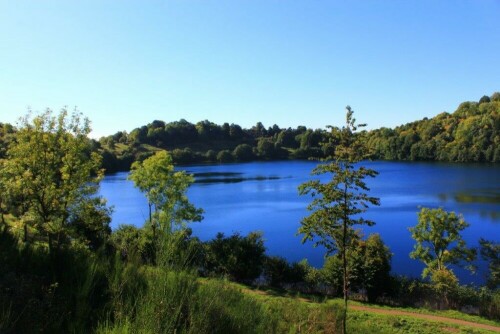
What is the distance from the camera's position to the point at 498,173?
9644cm

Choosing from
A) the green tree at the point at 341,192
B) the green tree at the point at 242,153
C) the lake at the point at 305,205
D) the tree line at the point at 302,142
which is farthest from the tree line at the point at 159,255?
the green tree at the point at 242,153

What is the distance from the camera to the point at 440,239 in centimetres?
2844

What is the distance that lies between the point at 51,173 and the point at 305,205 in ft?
156

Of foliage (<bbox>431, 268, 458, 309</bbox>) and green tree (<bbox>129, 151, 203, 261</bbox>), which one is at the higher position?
green tree (<bbox>129, 151, 203, 261</bbox>)

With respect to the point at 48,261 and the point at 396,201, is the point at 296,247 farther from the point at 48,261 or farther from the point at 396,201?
the point at 48,261

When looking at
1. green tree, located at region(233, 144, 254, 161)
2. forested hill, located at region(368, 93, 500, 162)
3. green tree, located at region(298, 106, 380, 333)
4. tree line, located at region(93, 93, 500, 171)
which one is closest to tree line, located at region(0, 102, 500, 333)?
green tree, located at region(298, 106, 380, 333)

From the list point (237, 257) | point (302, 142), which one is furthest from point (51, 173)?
point (302, 142)

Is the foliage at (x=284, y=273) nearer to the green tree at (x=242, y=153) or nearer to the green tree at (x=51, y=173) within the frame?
the green tree at (x=51, y=173)

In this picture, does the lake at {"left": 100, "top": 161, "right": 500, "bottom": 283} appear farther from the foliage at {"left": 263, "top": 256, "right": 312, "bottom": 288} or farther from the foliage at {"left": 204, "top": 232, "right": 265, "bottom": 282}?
the foliage at {"left": 204, "top": 232, "right": 265, "bottom": 282}

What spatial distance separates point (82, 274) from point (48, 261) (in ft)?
1.91

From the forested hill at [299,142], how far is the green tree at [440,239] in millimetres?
99053

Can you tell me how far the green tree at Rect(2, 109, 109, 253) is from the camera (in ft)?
65.4

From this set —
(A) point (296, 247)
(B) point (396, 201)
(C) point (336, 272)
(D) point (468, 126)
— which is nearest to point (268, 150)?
(D) point (468, 126)

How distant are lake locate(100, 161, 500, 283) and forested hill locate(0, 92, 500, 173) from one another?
34.4m
